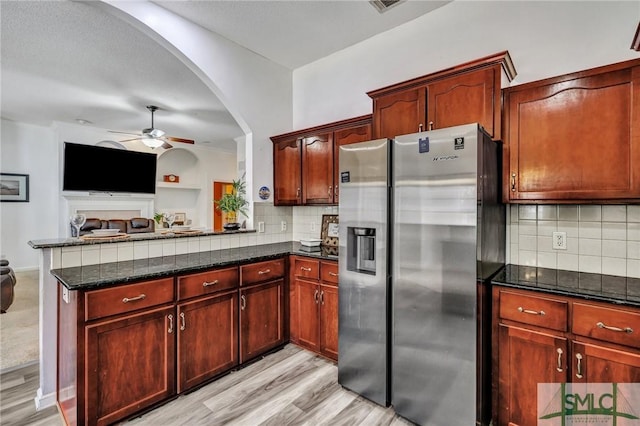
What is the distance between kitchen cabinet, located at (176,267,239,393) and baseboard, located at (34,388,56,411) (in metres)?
0.89

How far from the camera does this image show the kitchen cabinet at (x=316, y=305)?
2.65 metres

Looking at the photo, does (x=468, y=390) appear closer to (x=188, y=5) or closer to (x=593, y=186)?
(x=593, y=186)

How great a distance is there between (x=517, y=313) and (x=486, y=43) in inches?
81.4

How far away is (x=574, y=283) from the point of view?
1.78 metres

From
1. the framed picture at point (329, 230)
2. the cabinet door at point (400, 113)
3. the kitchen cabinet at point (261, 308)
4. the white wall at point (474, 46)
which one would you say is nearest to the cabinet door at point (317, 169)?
the framed picture at point (329, 230)

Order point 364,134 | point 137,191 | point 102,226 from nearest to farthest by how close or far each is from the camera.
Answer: point 364,134 → point 102,226 → point 137,191

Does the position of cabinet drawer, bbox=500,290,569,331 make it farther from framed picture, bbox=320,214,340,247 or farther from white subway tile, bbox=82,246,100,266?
white subway tile, bbox=82,246,100,266

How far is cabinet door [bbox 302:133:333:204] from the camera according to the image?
3092 millimetres

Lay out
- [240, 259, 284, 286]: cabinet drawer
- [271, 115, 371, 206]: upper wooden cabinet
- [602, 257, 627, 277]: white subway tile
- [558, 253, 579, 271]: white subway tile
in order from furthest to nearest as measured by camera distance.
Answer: [271, 115, 371, 206]: upper wooden cabinet
[240, 259, 284, 286]: cabinet drawer
[558, 253, 579, 271]: white subway tile
[602, 257, 627, 277]: white subway tile

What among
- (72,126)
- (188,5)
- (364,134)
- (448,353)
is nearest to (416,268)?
(448,353)

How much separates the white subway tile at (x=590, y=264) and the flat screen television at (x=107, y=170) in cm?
751

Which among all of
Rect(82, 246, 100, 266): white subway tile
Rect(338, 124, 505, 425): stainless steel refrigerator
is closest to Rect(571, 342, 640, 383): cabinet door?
Rect(338, 124, 505, 425): stainless steel refrigerator

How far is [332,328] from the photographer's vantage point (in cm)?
266

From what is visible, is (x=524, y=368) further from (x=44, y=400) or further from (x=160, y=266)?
(x=44, y=400)
